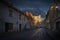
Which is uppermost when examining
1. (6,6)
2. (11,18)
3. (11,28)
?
(6,6)

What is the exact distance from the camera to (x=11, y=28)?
26.9 meters

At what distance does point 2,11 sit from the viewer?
76.1ft

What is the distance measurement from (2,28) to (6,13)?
3311mm

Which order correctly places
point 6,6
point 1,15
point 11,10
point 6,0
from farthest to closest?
point 11,10
point 6,6
point 1,15
point 6,0

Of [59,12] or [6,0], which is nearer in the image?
[6,0]

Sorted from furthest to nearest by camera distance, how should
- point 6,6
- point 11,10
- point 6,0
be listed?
1. point 11,10
2. point 6,6
3. point 6,0

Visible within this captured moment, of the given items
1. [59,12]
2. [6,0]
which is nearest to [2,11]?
[6,0]

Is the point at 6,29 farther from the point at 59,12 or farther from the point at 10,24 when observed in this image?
the point at 59,12

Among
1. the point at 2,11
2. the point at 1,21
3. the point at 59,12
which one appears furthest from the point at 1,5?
the point at 59,12

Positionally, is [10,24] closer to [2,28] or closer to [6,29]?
[6,29]

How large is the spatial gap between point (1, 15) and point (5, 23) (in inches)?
65.7

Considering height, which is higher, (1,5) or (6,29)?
(1,5)

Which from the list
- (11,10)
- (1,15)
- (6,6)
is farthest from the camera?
(11,10)

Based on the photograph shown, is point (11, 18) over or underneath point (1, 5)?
underneath
